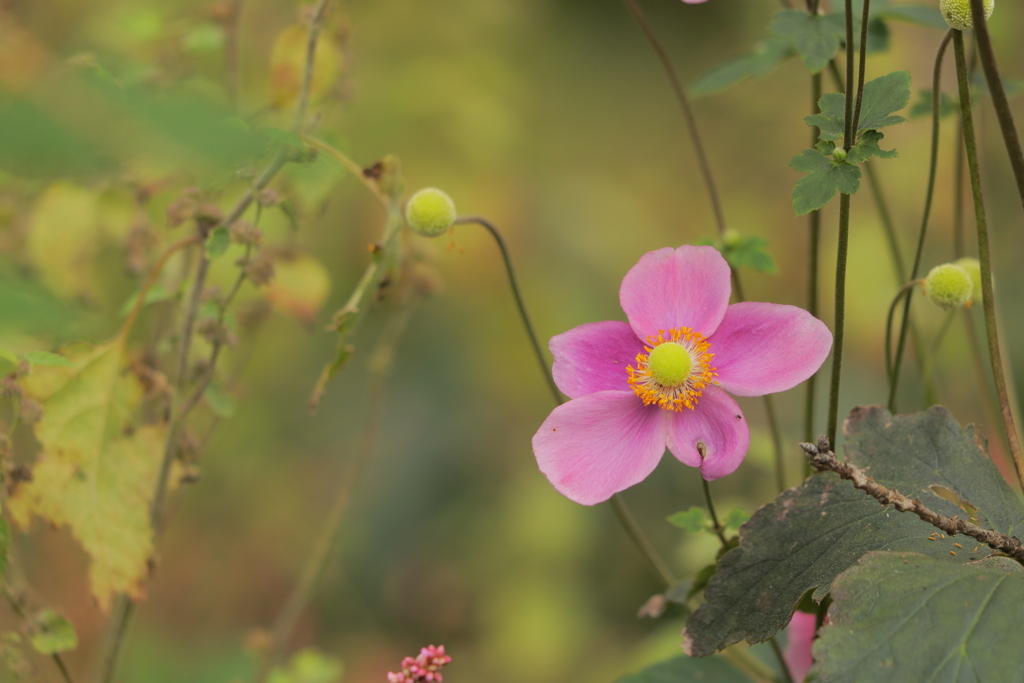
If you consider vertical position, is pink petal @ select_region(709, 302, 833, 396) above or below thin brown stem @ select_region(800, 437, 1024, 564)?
above

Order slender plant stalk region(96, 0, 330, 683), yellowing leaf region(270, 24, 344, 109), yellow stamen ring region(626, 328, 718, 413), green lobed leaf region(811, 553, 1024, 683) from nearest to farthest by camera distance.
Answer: green lobed leaf region(811, 553, 1024, 683), yellow stamen ring region(626, 328, 718, 413), slender plant stalk region(96, 0, 330, 683), yellowing leaf region(270, 24, 344, 109)

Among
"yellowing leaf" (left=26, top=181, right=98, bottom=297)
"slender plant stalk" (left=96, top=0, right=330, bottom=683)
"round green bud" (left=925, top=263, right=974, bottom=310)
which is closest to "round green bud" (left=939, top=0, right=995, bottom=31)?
"round green bud" (left=925, top=263, right=974, bottom=310)

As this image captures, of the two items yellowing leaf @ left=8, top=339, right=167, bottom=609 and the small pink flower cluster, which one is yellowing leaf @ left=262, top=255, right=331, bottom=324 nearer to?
yellowing leaf @ left=8, top=339, right=167, bottom=609

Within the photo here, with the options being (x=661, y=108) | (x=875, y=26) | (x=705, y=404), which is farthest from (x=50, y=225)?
(x=661, y=108)

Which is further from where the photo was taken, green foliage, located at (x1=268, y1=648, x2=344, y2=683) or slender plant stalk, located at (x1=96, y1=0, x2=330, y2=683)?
green foliage, located at (x1=268, y1=648, x2=344, y2=683)

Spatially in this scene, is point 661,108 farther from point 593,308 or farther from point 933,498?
point 933,498

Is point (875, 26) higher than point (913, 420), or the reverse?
point (875, 26)
